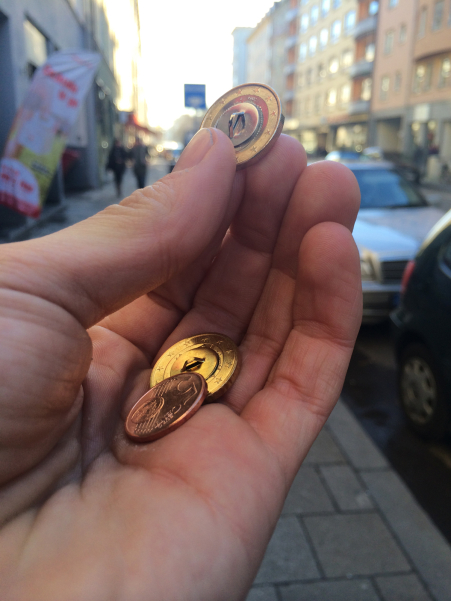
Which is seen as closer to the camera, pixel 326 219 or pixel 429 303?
pixel 326 219

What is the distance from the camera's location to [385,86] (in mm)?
39094

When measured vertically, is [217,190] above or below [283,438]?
above

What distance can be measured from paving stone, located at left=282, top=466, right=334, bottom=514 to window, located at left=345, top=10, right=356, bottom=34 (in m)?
48.8

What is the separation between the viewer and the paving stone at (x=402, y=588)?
2.34 m

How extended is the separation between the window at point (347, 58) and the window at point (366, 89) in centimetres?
256

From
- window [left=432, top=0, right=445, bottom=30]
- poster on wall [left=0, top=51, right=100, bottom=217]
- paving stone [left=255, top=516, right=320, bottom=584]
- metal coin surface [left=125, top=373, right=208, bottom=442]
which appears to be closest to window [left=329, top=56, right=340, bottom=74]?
window [left=432, top=0, right=445, bottom=30]

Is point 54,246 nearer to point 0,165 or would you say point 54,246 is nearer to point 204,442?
point 204,442

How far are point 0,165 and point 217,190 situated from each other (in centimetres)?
591

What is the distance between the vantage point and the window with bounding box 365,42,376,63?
4044 cm

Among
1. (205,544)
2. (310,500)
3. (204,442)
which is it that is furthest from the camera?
(310,500)

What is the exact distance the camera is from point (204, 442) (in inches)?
55.6

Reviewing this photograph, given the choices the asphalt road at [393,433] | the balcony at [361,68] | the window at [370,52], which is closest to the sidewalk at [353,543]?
the asphalt road at [393,433]

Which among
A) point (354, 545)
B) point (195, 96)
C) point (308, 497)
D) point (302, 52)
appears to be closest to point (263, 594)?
point (354, 545)

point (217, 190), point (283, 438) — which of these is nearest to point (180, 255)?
point (217, 190)
